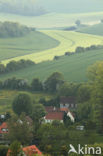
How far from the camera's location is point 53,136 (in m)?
52.2

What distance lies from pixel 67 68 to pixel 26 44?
44261 millimetres

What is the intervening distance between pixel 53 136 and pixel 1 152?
7703 mm

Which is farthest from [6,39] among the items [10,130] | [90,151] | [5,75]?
[90,151]

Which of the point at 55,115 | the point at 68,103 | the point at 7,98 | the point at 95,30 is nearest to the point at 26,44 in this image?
the point at 95,30

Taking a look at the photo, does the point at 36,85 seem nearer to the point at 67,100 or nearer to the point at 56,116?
the point at 67,100

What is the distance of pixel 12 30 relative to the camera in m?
153

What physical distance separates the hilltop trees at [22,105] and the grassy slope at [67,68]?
71.5 ft

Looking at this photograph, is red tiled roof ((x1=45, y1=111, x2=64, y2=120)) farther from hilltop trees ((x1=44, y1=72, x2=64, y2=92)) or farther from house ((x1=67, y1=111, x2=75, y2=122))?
hilltop trees ((x1=44, y1=72, x2=64, y2=92))

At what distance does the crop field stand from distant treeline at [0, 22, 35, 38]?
31.4 ft

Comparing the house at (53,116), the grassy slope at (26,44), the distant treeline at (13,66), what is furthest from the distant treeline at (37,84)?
the grassy slope at (26,44)

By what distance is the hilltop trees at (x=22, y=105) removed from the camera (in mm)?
64938

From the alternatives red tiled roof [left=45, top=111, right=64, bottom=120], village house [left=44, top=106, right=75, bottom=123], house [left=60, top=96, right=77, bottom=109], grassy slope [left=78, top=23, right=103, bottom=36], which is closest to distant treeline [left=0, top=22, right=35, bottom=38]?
grassy slope [left=78, top=23, right=103, bottom=36]

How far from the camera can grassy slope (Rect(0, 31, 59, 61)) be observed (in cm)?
12600

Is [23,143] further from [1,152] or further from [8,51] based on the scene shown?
[8,51]
